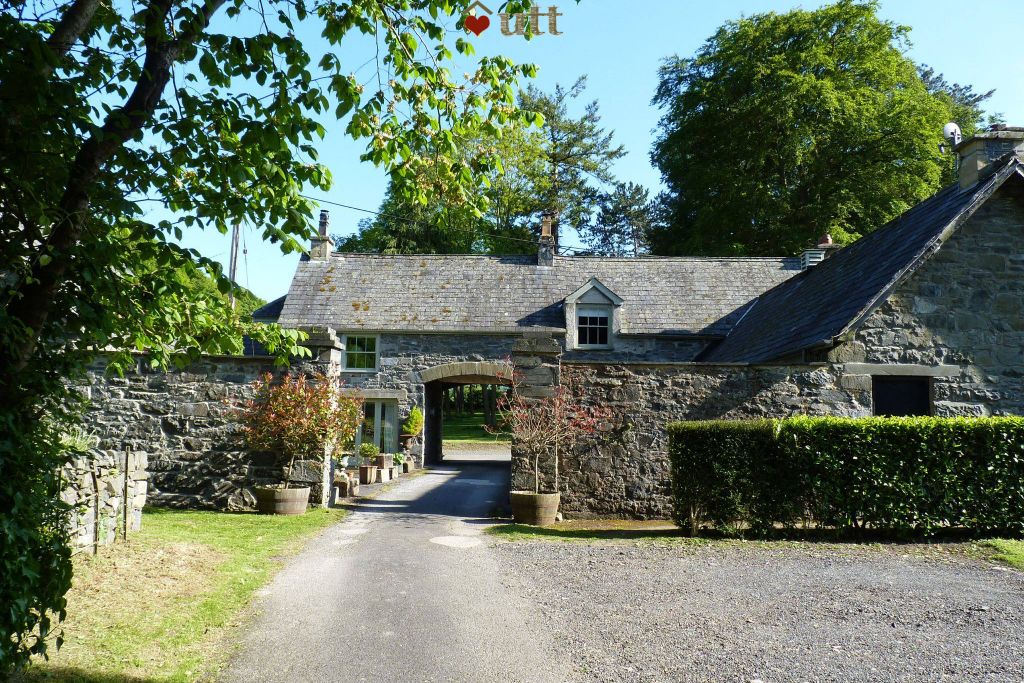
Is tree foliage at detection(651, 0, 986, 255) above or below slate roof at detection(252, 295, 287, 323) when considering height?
above

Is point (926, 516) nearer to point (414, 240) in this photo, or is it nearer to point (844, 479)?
point (844, 479)

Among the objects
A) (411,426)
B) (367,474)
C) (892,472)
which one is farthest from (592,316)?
(892,472)

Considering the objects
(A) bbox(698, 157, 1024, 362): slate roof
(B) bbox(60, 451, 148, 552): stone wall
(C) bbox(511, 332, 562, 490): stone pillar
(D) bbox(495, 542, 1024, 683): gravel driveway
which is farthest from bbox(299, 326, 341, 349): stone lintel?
(A) bbox(698, 157, 1024, 362): slate roof

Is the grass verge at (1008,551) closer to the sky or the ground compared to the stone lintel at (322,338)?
closer to the ground

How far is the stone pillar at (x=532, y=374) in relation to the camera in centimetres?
1120

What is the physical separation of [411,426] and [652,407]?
10.8m

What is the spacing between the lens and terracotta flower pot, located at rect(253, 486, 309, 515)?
11.1m

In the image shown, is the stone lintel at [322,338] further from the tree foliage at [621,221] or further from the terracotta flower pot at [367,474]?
the tree foliage at [621,221]

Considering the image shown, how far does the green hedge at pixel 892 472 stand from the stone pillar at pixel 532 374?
9.88 feet

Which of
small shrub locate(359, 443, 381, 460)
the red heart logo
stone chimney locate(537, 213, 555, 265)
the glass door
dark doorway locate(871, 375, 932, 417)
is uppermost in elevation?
stone chimney locate(537, 213, 555, 265)

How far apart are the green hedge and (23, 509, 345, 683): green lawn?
20.0ft

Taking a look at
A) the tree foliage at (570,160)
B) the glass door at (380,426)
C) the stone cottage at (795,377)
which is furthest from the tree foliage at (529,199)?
the stone cottage at (795,377)

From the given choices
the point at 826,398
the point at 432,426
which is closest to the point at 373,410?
the point at 432,426

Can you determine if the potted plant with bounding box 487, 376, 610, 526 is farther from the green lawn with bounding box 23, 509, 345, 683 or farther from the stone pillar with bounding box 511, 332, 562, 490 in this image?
the green lawn with bounding box 23, 509, 345, 683
